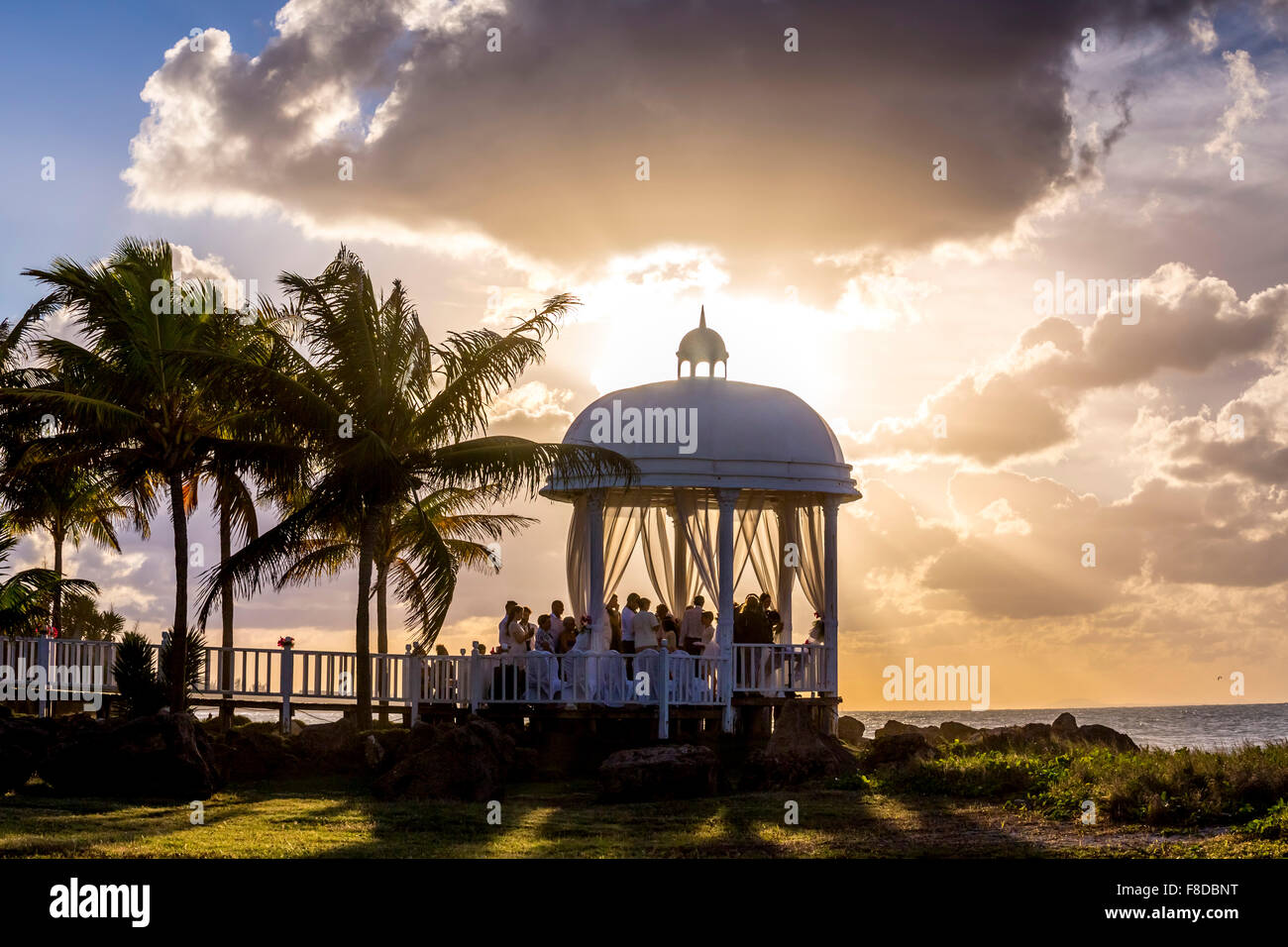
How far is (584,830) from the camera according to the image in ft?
52.8

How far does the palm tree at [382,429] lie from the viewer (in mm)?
24750

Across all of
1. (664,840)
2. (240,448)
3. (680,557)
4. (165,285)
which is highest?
(165,285)

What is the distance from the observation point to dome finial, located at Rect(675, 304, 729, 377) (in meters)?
27.6

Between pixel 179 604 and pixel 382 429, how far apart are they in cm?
602

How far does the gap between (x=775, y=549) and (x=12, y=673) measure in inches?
601

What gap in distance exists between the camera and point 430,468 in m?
25.2

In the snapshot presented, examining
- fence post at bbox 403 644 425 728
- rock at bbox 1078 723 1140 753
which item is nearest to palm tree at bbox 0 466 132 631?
fence post at bbox 403 644 425 728

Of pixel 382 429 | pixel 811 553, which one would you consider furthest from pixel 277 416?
pixel 811 553

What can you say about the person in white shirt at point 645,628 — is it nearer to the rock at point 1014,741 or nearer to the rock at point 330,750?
the rock at point 330,750

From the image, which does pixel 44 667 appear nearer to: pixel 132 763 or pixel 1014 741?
pixel 132 763

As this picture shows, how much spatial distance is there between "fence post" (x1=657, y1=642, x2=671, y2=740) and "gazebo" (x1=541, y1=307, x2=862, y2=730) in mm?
1301

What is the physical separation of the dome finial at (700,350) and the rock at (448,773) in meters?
9.58
